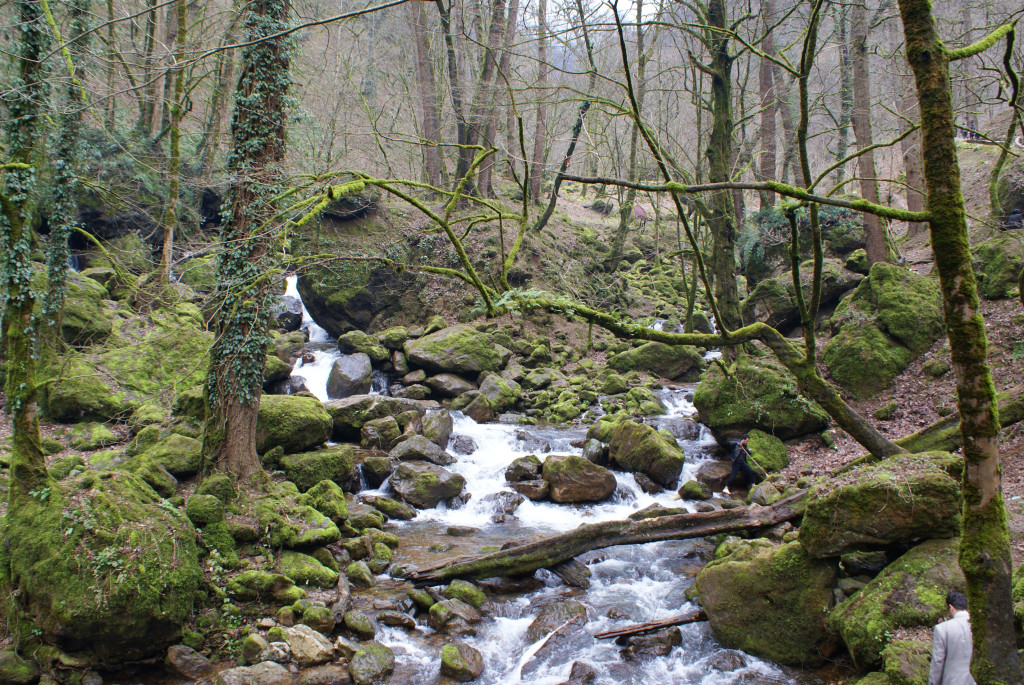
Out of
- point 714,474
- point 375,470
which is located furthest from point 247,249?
point 714,474

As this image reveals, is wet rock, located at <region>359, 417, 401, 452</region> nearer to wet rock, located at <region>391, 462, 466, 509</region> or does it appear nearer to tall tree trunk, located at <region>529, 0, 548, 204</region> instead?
wet rock, located at <region>391, 462, 466, 509</region>

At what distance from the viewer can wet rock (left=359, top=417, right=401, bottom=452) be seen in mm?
12141

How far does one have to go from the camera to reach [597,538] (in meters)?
7.75

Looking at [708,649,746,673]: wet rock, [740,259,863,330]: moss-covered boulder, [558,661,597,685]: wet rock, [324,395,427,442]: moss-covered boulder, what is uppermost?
[740,259,863,330]: moss-covered boulder

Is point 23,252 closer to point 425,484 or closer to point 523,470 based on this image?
point 425,484

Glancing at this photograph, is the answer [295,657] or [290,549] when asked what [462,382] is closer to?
[290,549]

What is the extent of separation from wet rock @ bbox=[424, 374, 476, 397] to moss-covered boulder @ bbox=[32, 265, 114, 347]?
7.24 metres

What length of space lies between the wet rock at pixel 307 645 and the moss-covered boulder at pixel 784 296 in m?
12.6

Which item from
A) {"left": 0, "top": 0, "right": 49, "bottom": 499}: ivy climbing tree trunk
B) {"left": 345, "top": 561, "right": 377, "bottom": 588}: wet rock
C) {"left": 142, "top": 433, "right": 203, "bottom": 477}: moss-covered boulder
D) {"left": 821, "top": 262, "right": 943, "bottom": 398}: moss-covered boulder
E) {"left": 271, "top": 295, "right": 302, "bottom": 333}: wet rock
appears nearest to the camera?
{"left": 0, "top": 0, "right": 49, "bottom": 499}: ivy climbing tree trunk

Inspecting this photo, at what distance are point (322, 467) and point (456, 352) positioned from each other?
6943 mm

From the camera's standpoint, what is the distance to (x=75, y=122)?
991cm

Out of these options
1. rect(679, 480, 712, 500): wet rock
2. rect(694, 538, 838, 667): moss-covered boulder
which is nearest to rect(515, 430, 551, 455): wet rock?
rect(679, 480, 712, 500): wet rock

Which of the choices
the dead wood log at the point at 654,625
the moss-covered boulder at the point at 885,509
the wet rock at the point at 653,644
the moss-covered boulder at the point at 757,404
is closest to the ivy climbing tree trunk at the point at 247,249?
the dead wood log at the point at 654,625

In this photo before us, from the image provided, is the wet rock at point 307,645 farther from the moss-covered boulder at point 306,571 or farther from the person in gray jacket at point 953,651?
the person in gray jacket at point 953,651
